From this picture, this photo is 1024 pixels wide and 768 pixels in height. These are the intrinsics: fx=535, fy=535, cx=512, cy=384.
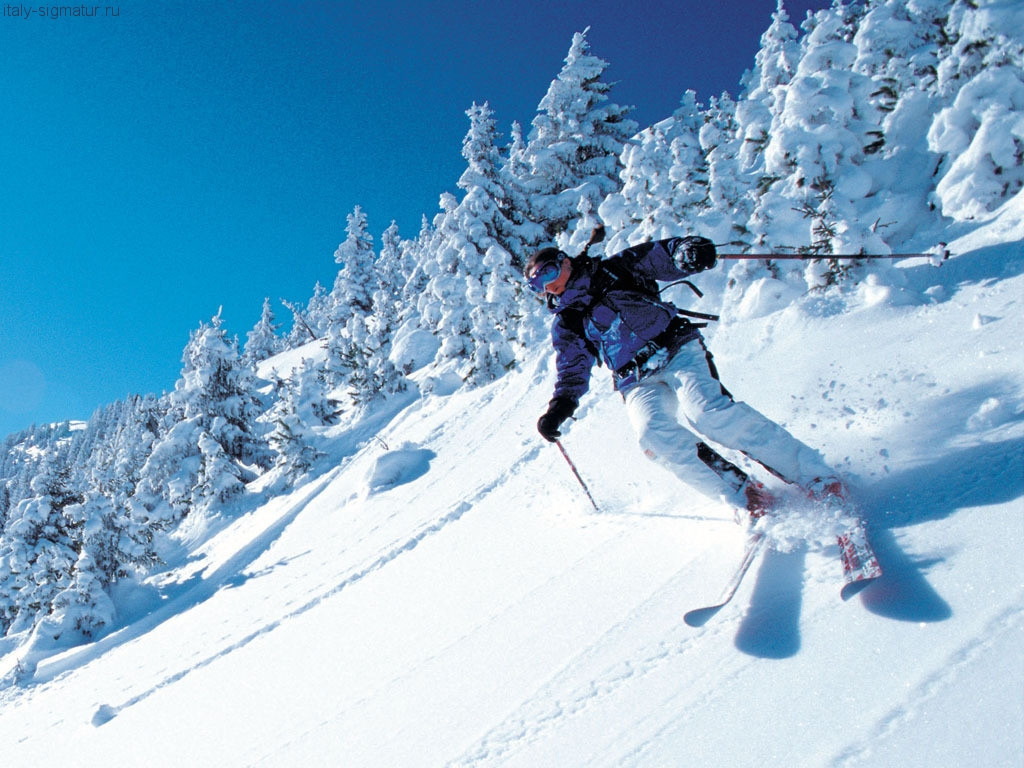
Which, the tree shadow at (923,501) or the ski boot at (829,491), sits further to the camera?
the ski boot at (829,491)

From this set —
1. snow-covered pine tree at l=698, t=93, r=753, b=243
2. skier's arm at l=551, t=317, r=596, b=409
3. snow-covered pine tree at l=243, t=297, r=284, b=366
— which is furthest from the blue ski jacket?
snow-covered pine tree at l=243, t=297, r=284, b=366

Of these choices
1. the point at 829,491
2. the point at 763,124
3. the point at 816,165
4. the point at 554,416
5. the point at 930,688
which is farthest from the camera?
the point at 763,124

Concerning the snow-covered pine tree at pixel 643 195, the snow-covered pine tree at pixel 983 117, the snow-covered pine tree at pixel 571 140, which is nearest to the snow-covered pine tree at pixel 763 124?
the snow-covered pine tree at pixel 643 195

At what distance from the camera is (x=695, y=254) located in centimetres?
393

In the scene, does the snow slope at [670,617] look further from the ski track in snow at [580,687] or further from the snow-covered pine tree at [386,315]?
the snow-covered pine tree at [386,315]

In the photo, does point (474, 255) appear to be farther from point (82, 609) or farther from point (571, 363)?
point (571, 363)

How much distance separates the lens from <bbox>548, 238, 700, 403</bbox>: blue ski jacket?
4.07 m

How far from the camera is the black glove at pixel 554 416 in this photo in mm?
4152

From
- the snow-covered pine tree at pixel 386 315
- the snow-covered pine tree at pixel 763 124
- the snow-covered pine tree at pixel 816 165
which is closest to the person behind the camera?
the snow-covered pine tree at pixel 816 165

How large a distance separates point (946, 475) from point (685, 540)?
158 cm

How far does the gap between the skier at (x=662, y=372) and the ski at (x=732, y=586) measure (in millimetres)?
217

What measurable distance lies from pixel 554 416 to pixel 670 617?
166 centimetres

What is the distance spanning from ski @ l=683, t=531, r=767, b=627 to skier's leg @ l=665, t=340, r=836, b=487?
478 mm

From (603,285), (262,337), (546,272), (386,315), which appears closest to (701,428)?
(603,285)
